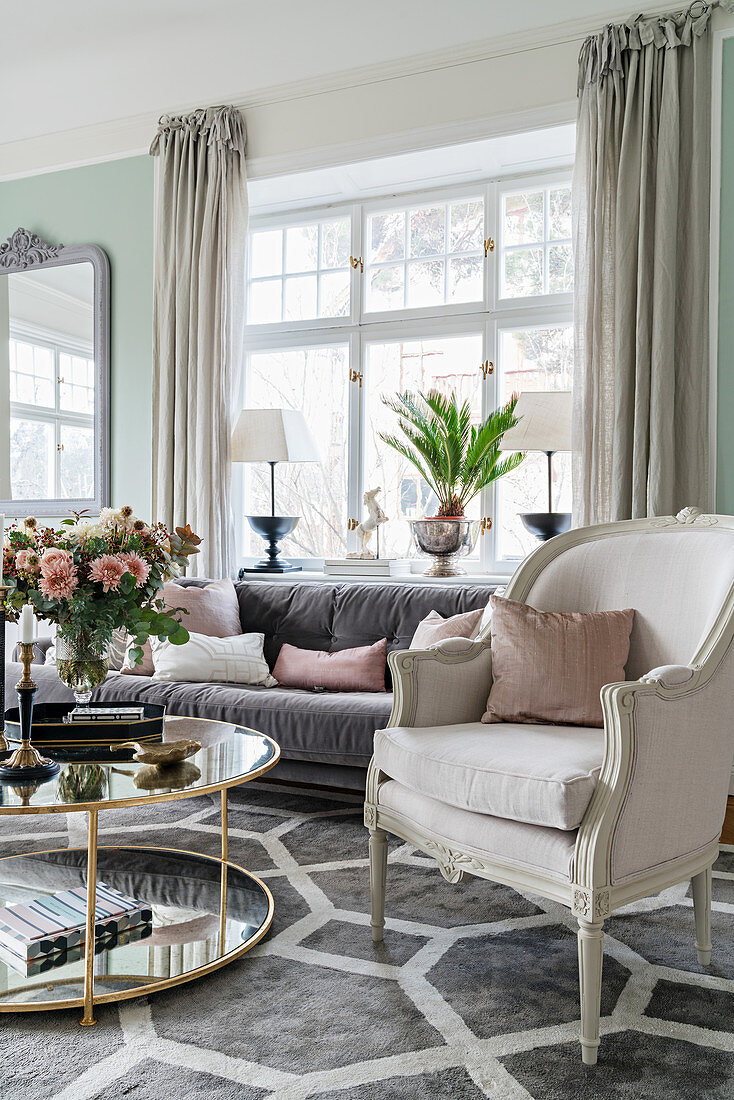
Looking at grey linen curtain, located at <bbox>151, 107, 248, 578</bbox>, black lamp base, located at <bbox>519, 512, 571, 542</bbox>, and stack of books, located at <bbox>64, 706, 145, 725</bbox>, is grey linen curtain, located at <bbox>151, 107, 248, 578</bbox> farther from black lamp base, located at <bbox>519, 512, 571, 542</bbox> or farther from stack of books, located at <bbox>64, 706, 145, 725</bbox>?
stack of books, located at <bbox>64, 706, 145, 725</bbox>

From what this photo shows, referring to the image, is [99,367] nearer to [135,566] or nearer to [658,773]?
[135,566]

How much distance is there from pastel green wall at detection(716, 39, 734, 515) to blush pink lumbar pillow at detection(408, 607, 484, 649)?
100 cm

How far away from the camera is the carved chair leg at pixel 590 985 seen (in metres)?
1.62

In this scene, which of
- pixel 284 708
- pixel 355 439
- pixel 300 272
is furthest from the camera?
pixel 300 272

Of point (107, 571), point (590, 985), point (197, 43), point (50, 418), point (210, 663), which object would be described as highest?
point (197, 43)

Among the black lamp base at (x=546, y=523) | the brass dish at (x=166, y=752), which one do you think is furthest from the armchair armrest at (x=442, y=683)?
the black lamp base at (x=546, y=523)

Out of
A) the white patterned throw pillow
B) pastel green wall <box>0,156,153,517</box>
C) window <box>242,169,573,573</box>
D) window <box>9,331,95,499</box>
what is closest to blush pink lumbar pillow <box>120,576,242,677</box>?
the white patterned throw pillow

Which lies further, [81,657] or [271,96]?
[271,96]

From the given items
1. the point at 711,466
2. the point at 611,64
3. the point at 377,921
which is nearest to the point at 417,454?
the point at 711,466

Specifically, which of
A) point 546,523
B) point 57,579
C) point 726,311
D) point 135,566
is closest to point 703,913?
point 135,566

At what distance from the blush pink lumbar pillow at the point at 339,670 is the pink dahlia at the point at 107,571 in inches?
54.5

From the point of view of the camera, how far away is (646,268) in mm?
3293

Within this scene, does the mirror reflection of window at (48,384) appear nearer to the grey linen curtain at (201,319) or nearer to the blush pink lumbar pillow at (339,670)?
the grey linen curtain at (201,319)

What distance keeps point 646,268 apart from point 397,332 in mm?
1266
